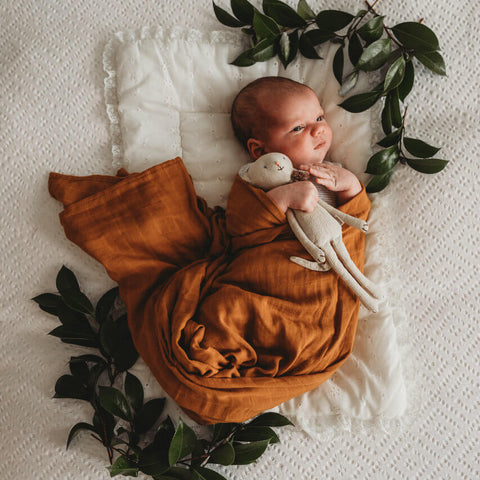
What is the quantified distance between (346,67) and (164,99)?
49 centimetres

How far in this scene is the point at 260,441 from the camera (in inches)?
38.3

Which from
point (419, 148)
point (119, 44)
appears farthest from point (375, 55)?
point (119, 44)

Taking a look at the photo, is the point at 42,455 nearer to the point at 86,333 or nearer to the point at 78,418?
the point at 78,418

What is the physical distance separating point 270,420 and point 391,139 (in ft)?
2.42

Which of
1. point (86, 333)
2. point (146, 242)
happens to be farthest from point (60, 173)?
point (86, 333)

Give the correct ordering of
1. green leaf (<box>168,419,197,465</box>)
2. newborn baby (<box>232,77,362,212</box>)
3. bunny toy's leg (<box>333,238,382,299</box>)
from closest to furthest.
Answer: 1. green leaf (<box>168,419,197,465</box>)
2. bunny toy's leg (<box>333,238,382,299</box>)
3. newborn baby (<box>232,77,362,212</box>)

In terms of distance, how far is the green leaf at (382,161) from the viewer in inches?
43.6

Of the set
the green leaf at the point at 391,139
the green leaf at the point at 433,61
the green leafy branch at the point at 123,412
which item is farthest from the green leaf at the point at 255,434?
the green leaf at the point at 433,61

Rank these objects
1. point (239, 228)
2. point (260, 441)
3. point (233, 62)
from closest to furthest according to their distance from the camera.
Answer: point (260, 441) → point (239, 228) → point (233, 62)

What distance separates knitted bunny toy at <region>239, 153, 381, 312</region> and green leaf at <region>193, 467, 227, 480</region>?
49 cm

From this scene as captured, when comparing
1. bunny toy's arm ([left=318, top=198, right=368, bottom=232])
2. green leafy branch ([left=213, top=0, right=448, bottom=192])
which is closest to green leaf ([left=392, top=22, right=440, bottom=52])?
green leafy branch ([left=213, top=0, right=448, bottom=192])

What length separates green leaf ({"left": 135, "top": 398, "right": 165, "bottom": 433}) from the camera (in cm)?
102

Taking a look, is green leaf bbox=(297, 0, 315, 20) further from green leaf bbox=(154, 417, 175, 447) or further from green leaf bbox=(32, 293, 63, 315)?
green leaf bbox=(154, 417, 175, 447)

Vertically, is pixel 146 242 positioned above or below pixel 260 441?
above
